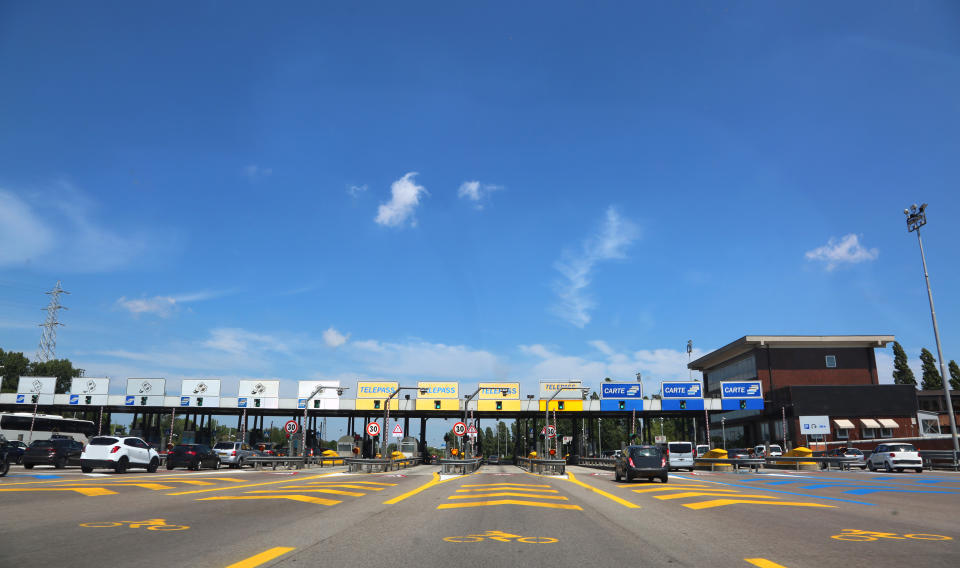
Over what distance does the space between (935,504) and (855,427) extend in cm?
6174

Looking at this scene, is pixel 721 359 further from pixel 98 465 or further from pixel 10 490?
pixel 10 490

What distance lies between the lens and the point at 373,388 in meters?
61.6

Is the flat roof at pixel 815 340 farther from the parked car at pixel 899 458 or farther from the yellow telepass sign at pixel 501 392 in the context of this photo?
the parked car at pixel 899 458

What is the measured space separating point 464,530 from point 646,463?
16.2 metres

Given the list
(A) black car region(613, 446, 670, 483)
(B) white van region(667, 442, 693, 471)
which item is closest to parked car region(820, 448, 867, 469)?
(B) white van region(667, 442, 693, 471)

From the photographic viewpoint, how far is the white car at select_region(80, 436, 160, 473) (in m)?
26.4

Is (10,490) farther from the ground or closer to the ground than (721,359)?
closer to the ground

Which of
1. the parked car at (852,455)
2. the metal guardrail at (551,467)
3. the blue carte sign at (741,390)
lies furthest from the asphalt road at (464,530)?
the blue carte sign at (741,390)

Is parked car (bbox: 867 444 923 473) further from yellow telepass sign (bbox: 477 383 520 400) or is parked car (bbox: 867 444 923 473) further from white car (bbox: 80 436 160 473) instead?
white car (bbox: 80 436 160 473)

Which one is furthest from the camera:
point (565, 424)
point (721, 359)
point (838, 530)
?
point (565, 424)

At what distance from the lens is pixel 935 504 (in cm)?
1503

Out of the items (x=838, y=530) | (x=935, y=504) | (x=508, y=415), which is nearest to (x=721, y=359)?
(x=508, y=415)

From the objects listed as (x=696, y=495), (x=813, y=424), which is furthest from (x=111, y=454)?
(x=813, y=424)

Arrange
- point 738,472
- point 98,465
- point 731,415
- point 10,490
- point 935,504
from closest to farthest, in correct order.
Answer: point 935,504 → point 10,490 → point 98,465 → point 738,472 → point 731,415
